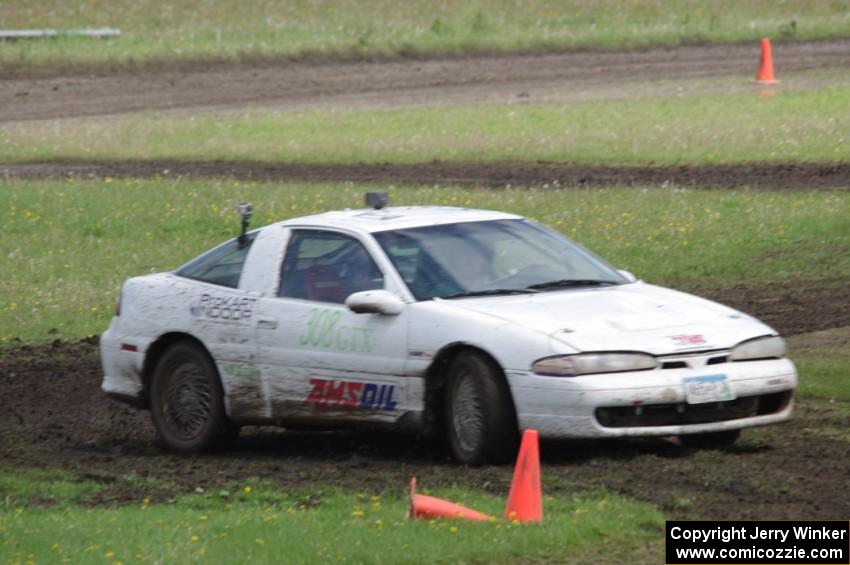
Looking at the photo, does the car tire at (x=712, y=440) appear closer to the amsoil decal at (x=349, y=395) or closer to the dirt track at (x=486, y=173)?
the amsoil decal at (x=349, y=395)

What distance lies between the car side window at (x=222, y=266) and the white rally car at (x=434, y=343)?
0.01 m

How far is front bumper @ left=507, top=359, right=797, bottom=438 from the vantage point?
30.2ft

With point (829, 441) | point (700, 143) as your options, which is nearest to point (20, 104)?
point (700, 143)

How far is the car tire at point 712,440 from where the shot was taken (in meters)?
9.94

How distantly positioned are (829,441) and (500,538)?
2.99m

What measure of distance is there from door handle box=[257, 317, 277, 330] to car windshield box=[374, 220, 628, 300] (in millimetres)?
781

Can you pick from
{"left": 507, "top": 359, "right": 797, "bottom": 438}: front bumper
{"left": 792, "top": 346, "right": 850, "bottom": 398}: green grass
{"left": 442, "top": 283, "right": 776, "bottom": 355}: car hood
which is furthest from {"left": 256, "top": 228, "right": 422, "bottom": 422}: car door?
{"left": 792, "top": 346, "right": 850, "bottom": 398}: green grass

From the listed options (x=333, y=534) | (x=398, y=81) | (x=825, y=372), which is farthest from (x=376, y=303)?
(x=398, y=81)

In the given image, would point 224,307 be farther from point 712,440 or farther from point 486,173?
point 486,173

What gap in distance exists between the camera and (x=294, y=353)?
1046 cm

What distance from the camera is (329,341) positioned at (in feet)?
→ 33.8

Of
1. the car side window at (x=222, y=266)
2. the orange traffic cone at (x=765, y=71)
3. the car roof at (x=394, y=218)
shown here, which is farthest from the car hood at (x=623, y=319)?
the orange traffic cone at (x=765, y=71)

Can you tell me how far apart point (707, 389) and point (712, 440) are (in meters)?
0.72

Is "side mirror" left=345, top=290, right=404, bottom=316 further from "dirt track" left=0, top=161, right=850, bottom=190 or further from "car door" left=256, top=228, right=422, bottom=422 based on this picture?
"dirt track" left=0, top=161, right=850, bottom=190
